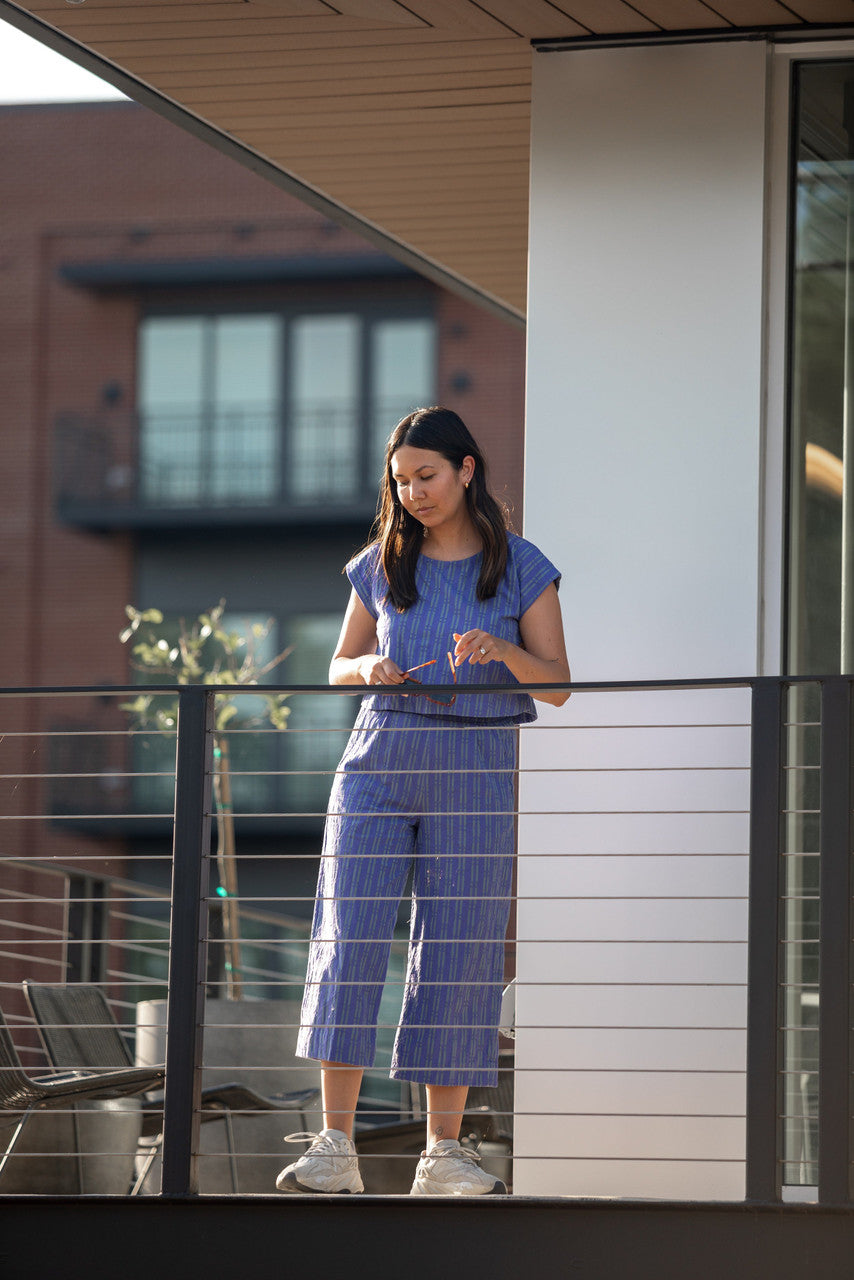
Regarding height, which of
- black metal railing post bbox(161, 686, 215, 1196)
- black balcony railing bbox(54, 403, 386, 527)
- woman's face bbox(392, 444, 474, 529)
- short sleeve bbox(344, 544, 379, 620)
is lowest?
black metal railing post bbox(161, 686, 215, 1196)

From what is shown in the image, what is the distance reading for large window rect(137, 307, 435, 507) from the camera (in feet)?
51.9

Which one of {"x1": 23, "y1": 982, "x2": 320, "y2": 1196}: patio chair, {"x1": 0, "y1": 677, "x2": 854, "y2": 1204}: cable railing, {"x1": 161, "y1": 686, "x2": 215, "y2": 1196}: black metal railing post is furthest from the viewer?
{"x1": 23, "y1": 982, "x2": 320, "y2": 1196}: patio chair

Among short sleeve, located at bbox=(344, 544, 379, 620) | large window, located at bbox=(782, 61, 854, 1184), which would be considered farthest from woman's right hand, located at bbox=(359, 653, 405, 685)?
large window, located at bbox=(782, 61, 854, 1184)

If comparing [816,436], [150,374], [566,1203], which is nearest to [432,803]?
→ [566,1203]

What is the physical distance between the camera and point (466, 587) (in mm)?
3783

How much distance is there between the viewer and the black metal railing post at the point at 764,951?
10.7 ft

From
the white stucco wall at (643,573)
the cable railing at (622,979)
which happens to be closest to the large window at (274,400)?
the cable railing at (622,979)

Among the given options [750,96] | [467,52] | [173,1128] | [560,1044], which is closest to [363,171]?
[467,52]

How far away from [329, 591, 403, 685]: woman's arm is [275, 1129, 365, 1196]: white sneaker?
92cm

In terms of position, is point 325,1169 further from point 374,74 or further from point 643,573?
point 374,74

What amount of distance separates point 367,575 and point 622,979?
3.91 feet

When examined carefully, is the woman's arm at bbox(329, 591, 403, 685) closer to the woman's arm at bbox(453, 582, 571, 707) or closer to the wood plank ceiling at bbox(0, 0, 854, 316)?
the woman's arm at bbox(453, 582, 571, 707)

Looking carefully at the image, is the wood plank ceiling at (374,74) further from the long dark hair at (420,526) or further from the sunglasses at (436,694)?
the sunglasses at (436,694)

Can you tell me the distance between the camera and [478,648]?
11.6ft
